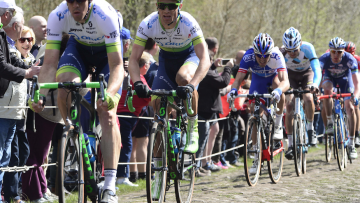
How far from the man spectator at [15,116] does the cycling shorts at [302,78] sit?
6575 millimetres

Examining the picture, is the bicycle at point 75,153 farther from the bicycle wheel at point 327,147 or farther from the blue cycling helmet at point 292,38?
the bicycle wheel at point 327,147

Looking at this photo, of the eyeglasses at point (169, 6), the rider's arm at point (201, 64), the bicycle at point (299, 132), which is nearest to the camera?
the rider's arm at point (201, 64)

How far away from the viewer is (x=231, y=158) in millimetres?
11383

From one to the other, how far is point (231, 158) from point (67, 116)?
7.00 meters

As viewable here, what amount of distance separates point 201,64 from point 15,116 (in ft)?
7.62

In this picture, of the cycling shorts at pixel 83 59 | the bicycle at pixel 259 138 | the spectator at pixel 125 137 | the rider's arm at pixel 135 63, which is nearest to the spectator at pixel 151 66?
the spectator at pixel 125 137

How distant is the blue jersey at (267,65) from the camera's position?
29.5ft

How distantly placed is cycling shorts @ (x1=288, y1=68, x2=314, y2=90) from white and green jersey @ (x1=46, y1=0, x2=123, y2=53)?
21.8 feet

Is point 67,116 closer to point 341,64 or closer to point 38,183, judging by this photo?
point 38,183

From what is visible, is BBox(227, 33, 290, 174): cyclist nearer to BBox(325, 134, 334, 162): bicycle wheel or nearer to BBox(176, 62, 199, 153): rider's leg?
BBox(176, 62, 199, 153): rider's leg

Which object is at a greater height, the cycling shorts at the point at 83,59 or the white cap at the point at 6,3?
the white cap at the point at 6,3

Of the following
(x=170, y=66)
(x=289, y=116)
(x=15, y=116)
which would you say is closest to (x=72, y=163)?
(x=15, y=116)

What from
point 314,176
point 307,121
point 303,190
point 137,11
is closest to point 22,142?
point 303,190

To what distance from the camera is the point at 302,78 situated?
11.0 metres
